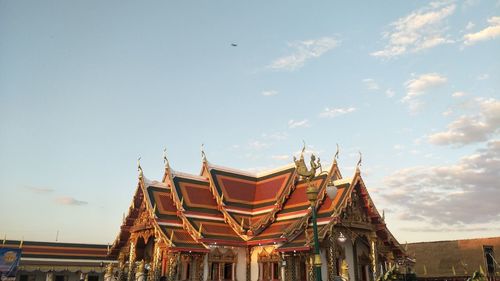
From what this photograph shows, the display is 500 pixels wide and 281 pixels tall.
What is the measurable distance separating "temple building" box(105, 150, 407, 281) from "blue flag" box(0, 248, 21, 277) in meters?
8.88

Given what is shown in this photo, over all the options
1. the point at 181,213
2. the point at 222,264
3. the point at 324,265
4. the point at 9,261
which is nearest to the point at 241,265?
the point at 222,264

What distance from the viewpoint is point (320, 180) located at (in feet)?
77.9

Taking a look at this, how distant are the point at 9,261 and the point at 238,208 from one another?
59.7ft

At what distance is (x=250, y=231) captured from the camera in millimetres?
23469

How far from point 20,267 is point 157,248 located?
17138 mm

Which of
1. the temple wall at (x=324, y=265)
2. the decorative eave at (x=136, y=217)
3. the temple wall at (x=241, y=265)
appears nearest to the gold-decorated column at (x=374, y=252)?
the temple wall at (x=324, y=265)

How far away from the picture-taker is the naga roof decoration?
21.3m

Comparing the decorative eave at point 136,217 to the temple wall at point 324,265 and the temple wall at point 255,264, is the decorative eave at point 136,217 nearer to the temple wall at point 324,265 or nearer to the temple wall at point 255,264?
the temple wall at point 255,264

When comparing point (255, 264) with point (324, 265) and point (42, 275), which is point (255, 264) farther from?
point (42, 275)

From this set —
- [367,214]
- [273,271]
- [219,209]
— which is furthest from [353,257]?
[219,209]

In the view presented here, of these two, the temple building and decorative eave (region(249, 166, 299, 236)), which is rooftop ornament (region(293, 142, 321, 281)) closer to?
the temple building

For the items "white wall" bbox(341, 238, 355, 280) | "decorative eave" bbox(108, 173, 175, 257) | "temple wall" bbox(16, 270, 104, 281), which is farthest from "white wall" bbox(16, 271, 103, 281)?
"white wall" bbox(341, 238, 355, 280)

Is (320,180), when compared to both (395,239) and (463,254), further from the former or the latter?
(463,254)

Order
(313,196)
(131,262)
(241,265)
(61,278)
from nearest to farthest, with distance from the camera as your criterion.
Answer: (313,196) < (241,265) < (131,262) < (61,278)
